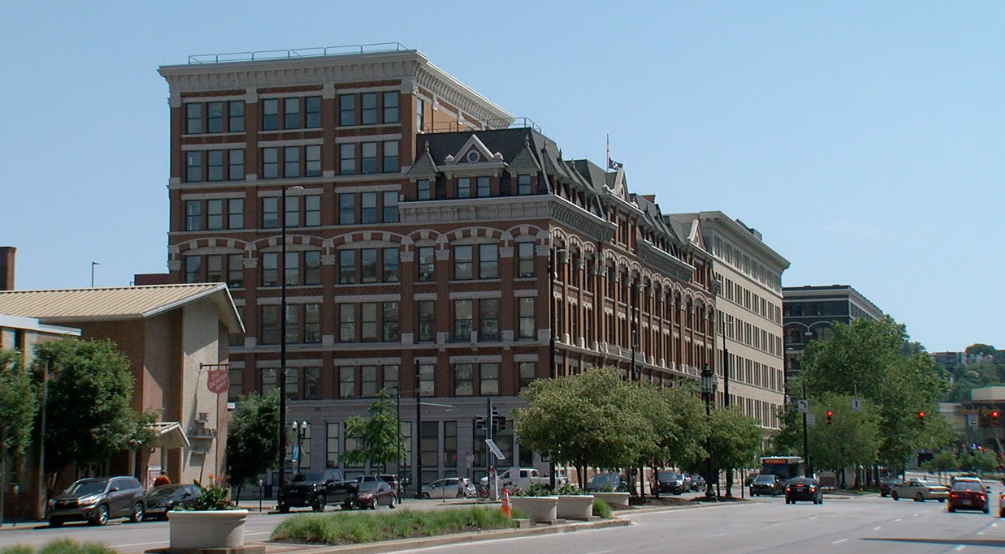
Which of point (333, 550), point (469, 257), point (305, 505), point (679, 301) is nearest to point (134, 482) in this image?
point (305, 505)

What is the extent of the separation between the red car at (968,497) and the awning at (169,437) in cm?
3599

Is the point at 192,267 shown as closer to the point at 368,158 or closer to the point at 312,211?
the point at 312,211

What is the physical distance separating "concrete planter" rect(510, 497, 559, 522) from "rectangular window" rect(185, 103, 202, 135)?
57.0 meters

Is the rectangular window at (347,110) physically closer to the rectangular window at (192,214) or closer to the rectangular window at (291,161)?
the rectangular window at (291,161)

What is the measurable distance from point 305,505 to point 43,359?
13267 mm

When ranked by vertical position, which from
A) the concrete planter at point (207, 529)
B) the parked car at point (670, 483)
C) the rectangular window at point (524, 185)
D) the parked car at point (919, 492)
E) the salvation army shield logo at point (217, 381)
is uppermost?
the rectangular window at point (524, 185)

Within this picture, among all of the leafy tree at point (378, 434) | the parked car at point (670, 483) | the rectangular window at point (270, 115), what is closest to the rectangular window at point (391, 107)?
the rectangular window at point (270, 115)

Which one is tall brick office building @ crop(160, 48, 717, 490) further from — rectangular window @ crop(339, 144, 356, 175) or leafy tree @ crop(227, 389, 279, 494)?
leafy tree @ crop(227, 389, 279, 494)

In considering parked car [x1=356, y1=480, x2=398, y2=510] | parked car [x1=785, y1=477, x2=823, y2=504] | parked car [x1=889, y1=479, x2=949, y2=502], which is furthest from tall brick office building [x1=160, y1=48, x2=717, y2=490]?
parked car [x1=889, y1=479, x2=949, y2=502]

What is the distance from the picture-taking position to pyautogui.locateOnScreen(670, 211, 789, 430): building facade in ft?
418

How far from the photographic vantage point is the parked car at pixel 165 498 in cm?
4397

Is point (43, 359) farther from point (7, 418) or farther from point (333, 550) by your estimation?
point (333, 550)

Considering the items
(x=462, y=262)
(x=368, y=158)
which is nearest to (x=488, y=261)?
(x=462, y=262)

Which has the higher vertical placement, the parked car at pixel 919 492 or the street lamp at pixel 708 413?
the street lamp at pixel 708 413
